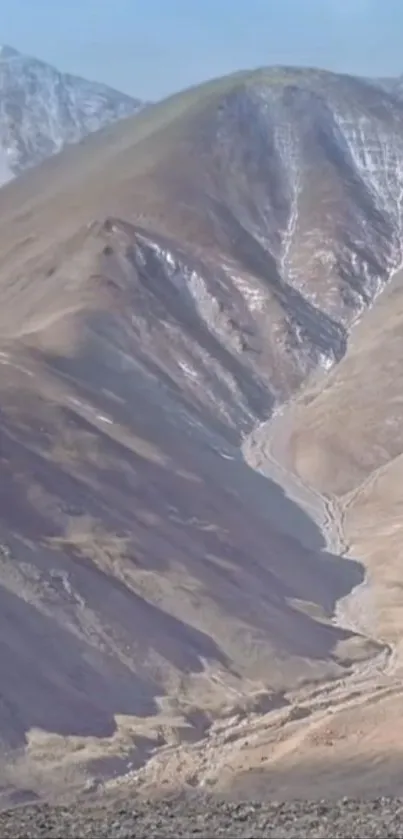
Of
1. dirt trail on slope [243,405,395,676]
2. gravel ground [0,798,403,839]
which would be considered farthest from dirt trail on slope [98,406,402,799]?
gravel ground [0,798,403,839]

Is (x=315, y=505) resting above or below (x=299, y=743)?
above

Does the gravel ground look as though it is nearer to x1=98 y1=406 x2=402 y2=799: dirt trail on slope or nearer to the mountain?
x1=98 y1=406 x2=402 y2=799: dirt trail on slope

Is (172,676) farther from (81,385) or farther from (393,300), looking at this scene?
(393,300)

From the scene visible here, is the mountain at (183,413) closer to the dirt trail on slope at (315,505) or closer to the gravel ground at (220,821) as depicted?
the dirt trail on slope at (315,505)

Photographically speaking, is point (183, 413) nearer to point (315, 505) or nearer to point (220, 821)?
point (315, 505)

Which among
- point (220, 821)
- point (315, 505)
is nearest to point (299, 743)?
point (220, 821)

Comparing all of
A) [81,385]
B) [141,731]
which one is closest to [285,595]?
[141,731]
